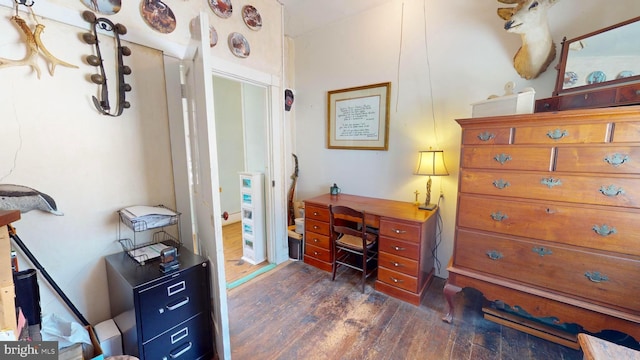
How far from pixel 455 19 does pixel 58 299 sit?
11.4 ft

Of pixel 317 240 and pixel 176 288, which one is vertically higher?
pixel 176 288

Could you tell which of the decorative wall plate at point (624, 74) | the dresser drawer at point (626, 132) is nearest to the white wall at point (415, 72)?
the decorative wall plate at point (624, 74)

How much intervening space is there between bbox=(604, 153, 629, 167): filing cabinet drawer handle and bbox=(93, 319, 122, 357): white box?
9.26ft

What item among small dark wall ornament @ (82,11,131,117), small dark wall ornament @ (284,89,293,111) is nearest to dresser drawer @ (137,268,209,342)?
small dark wall ornament @ (82,11,131,117)

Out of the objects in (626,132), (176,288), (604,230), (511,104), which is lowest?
(176,288)

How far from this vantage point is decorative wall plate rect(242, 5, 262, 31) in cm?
224

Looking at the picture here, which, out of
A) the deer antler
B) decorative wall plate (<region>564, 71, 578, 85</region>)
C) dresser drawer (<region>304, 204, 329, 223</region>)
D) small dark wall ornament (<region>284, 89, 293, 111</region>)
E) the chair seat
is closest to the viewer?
the deer antler

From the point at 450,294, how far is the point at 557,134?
4.16ft

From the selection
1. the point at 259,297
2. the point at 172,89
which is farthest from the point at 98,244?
the point at 259,297

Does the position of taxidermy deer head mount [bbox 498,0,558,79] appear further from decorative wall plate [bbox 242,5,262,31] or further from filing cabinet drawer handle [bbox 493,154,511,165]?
decorative wall plate [bbox 242,5,262,31]

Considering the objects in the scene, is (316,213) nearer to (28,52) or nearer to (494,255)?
(494,255)

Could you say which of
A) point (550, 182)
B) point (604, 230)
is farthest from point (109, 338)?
point (604, 230)

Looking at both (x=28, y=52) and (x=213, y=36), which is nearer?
(x=28, y=52)

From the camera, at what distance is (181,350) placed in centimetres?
141
